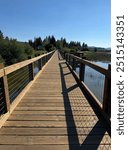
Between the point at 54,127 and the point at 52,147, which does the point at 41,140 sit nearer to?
the point at 52,147

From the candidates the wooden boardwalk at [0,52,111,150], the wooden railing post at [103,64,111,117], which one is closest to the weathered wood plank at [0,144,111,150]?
the wooden boardwalk at [0,52,111,150]

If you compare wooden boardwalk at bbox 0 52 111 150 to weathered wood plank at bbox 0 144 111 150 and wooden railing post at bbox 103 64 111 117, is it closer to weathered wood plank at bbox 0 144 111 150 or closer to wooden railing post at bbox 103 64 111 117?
weathered wood plank at bbox 0 144 111 150

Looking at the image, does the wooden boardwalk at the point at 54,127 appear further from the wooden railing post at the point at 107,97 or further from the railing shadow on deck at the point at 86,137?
the wooden railing post at the point at 107,97

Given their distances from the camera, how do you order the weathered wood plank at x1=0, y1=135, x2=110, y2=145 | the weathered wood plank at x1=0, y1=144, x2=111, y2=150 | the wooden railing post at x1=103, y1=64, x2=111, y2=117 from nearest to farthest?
the weathered wood plank at x1=0, y1=144, x2=111, y2=150
the weathered wood plank at x1=0, y1=135, x2=110, y2=145
the wooden railing post at x1=103, y1=64, x2=111, y2=117

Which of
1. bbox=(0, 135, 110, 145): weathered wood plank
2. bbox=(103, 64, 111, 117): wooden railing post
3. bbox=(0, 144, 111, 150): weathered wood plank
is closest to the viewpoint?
bbox=(0, 144, 111, 150): weathered wood plank

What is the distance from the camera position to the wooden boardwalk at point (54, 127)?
2.81 meters

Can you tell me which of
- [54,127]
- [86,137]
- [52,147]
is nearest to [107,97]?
[86,137]

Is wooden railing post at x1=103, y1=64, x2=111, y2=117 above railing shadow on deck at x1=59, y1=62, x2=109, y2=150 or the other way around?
above

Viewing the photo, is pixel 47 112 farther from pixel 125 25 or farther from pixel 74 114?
pixel 125 25

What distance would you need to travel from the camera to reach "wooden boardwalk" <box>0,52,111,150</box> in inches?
111

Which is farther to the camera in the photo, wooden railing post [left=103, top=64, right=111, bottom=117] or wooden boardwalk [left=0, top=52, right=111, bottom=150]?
wooden railing post [left=103, top=64, right=111, bottom=117]

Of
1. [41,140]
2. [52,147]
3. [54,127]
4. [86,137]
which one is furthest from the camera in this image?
[54,127]

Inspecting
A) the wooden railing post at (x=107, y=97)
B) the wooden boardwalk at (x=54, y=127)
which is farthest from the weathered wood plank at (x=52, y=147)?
→ the wooden railing post at (x=107, y=97)

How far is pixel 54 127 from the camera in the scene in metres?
3.34
